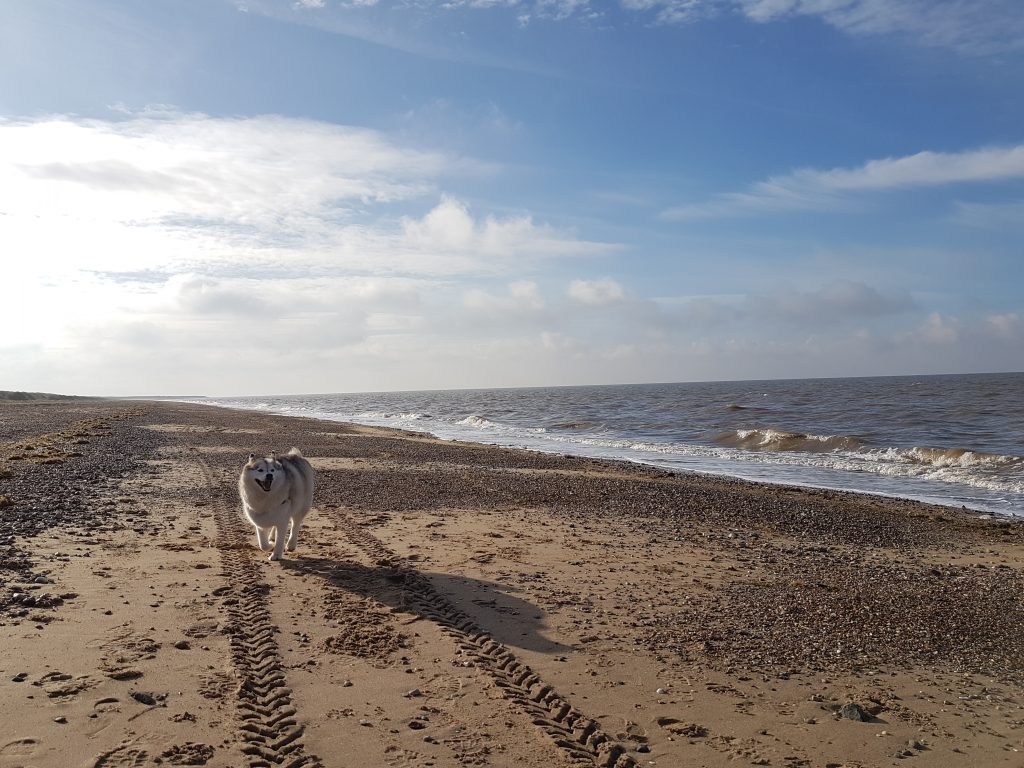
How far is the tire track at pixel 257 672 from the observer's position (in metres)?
3.78

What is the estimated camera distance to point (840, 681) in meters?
4.92

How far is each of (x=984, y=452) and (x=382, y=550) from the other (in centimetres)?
2082

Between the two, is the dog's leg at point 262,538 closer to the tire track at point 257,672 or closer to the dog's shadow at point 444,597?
the tire track at point 257,672

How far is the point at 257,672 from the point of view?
15.7ft

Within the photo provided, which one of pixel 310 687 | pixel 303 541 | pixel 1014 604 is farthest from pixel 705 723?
pixel 303 541

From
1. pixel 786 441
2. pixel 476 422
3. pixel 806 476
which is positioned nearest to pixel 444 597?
pixel 806 476

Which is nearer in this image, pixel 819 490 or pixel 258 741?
pixel 258 741

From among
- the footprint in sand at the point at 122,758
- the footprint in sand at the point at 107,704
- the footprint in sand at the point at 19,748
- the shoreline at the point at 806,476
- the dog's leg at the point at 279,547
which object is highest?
the dog's leg at the point at 279,547

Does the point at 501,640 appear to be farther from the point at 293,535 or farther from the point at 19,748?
the point at 293,535

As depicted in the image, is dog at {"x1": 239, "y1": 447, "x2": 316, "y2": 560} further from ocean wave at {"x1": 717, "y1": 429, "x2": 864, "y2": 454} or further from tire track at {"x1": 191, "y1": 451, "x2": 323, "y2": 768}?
ocean wave at {"x1": 717, "y1": 429, "x2": 864, "y2": 454}

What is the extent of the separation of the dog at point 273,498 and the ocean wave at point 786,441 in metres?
21.8

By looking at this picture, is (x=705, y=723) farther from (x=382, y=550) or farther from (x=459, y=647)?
(x=382, y=550)

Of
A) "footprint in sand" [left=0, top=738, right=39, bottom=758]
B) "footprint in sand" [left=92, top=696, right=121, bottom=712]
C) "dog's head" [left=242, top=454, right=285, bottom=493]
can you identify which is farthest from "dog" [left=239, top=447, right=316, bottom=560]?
"footprint in sand" [left=0, top=738, right=39, bottom=758]

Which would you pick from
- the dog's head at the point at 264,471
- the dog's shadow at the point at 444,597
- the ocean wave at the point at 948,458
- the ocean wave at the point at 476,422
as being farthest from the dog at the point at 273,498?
the ocean wave at the point at 476,422
